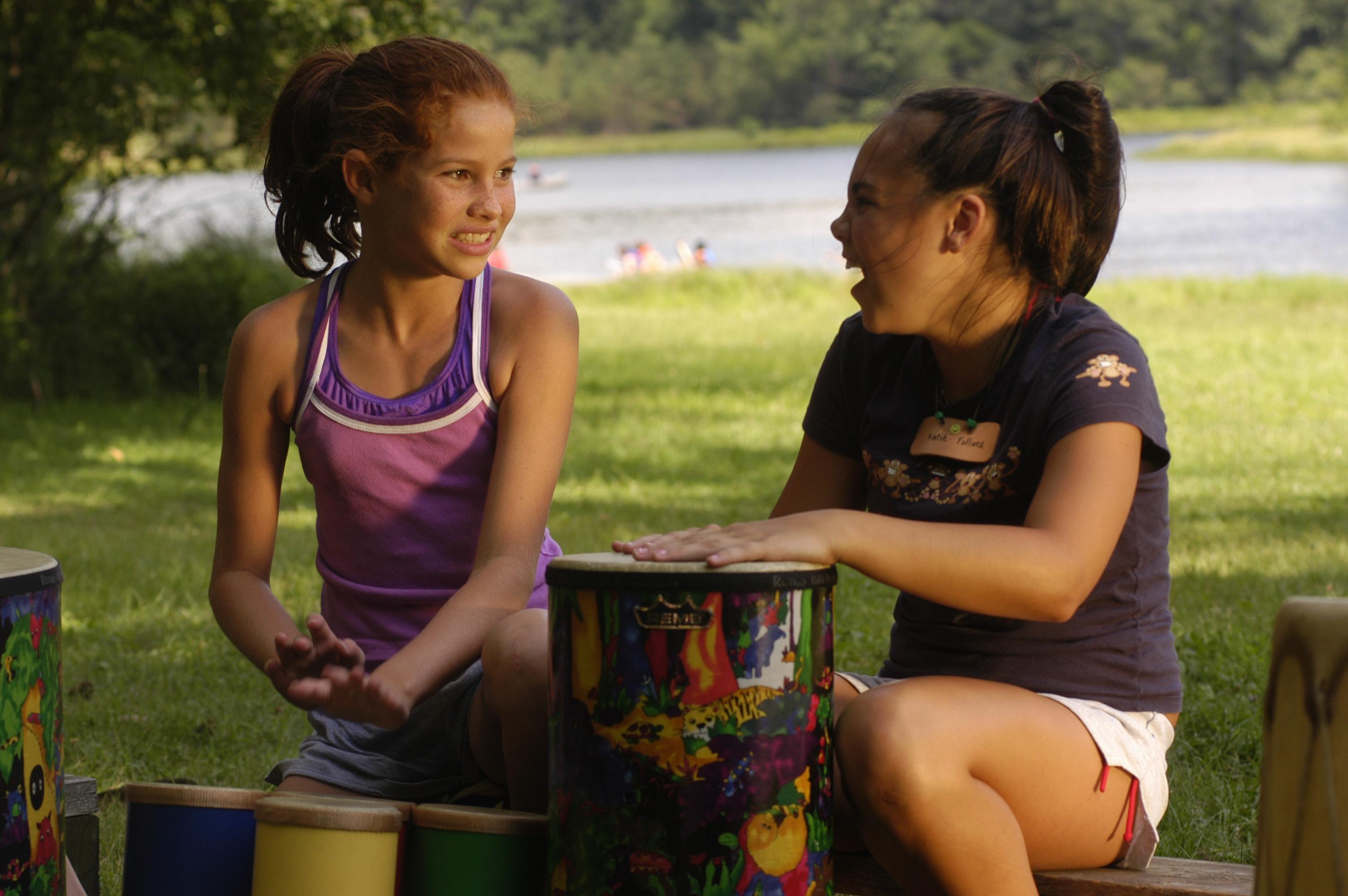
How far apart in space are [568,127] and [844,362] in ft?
272

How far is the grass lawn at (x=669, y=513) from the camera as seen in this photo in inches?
155

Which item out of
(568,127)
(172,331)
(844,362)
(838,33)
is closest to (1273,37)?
(838,33)

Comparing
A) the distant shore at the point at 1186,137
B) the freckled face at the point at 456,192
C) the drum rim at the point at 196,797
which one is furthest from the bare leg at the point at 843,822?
the distant shore at the point at 1186,137

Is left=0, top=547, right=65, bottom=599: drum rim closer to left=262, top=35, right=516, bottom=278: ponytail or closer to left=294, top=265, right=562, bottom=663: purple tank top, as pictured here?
left=294, top=265, right=562, bottom=663: purple tank top

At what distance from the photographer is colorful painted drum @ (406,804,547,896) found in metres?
2.12

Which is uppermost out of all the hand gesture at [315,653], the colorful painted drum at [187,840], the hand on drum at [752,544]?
the hand on drum at [752,544]

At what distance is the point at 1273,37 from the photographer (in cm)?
6994

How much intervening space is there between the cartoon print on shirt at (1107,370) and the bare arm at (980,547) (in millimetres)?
102

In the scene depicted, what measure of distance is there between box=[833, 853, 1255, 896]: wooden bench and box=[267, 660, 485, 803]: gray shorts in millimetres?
640

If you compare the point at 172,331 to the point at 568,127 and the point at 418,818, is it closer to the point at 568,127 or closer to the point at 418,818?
the point at 418,818

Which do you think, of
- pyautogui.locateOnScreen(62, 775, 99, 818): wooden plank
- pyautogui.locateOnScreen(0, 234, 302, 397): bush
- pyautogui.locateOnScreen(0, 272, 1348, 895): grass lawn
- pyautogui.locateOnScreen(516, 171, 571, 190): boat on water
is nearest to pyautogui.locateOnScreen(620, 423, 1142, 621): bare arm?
pyautogui.locateOnScreen(62, 775, 99, 818): wooden plank

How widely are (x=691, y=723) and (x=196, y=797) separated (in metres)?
0.76

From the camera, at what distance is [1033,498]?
7.25 ft

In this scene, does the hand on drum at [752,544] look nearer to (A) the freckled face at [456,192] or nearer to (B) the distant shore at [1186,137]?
(A) the freckled face at [456,192]
